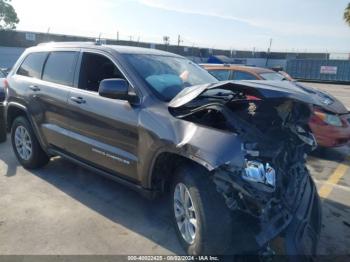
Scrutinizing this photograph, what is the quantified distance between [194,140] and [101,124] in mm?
1383

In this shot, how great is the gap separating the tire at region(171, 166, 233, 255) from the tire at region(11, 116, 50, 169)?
119 inches

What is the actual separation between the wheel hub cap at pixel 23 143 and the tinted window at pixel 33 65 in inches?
32.6

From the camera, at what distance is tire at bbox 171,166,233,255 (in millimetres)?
2799

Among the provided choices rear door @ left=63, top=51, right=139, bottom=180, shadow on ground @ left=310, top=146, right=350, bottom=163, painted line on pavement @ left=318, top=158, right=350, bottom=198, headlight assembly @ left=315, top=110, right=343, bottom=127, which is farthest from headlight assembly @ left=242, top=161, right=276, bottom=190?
shadow on ground @ left=310, top=146, right=350, bottom=163

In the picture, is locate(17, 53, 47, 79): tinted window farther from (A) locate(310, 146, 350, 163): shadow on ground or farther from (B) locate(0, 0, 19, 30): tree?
(B) locate(0, 0, 19, 30): tree

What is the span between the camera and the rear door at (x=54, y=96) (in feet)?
14.8

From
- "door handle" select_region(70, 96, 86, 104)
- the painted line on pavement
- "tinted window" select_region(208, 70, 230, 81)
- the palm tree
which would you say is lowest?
the painted line on pavement

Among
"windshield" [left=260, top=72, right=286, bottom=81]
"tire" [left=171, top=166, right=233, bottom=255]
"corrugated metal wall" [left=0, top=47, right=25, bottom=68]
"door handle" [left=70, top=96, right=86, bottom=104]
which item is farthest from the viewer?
"corrugated metal wall" [left=0, top=47, right=25, bottom=68]

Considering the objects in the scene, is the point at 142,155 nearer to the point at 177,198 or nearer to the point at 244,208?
the point at 177,198

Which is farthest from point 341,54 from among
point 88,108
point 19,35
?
point 88,108

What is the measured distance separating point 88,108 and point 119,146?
0.66 metres

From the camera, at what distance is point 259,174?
2715 mm

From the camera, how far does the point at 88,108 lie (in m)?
4.08

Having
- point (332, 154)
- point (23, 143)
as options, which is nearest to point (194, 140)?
point (23, 143)
